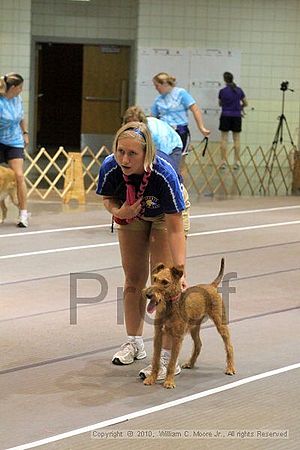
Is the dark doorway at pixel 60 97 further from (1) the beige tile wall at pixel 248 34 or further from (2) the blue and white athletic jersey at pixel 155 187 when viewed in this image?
(2) the blue and white athletic jersey at pixel 155 187

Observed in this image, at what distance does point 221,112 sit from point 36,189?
437cm

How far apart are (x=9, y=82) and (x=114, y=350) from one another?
355 cm

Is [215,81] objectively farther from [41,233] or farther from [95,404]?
[95,404]

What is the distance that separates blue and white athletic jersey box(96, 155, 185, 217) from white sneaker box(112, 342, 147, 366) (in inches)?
24.0

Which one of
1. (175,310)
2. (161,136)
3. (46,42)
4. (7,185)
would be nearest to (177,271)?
(175,310)

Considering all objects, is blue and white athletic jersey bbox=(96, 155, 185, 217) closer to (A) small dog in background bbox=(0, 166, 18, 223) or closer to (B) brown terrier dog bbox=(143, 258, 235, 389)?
(B) brown terrier dog bbox=(143, 258, 235, 389)

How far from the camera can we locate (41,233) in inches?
269

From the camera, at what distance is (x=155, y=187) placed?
3389 millimetres

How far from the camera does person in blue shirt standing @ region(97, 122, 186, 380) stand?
10.9 ft

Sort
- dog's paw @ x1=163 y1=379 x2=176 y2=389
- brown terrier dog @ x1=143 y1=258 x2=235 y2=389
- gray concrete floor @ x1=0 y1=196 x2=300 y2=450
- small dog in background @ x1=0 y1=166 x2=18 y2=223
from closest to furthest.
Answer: gray concrete floor @ x1=0 y1=196 x2=300 y2=450, brown terrier dog @ x1=143 y1=258 x2=235 y2=389, dog's paw @ x1=163 y1=379 x2=176 y2=389, small dog in background @ x1=0 y1=166 x2=18 y2=223

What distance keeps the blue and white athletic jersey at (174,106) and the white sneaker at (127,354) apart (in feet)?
14.4

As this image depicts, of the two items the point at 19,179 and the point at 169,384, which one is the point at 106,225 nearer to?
the point at 19,179

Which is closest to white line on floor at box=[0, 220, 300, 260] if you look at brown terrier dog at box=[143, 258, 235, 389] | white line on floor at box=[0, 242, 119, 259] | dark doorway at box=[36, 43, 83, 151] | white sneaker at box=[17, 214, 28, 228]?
white line on floor at box=[0, 242, 119, 259]

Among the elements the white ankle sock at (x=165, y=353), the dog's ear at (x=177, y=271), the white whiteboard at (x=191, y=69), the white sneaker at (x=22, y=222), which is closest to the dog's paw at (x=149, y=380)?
the white ankle sock at (x=165, y=353)
